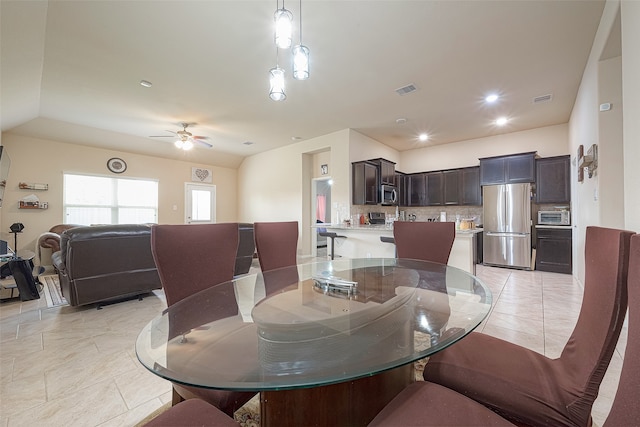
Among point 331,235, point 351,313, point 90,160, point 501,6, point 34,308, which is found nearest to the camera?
point 351,313

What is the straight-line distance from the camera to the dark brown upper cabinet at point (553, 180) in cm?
473

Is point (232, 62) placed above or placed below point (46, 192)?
above

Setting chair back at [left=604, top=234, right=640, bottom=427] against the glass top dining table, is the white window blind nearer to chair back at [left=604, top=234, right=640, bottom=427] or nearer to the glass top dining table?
the glass top dining table

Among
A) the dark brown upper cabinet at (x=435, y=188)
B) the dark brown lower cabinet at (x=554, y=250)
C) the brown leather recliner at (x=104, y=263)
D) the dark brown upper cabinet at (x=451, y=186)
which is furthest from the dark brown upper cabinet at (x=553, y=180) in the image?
the brown leather recliner at (x=104, y=263)

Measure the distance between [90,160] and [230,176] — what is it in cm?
354

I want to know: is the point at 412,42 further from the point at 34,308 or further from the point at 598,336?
the point at 34,308

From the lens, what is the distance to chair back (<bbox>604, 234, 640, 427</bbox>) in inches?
18.8

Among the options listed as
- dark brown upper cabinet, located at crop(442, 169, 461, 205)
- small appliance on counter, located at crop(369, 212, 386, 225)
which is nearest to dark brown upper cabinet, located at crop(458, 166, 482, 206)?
dark brown upper cabinet, located at crop(442, 169, 461, 205)

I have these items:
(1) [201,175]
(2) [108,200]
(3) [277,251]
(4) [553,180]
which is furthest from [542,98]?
(2) [108,200]

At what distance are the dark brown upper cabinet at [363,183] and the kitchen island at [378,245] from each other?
53.2 inches

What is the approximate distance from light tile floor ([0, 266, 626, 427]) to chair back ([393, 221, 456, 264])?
2.70 feet

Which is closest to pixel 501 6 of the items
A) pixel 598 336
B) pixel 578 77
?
pixel 578 77

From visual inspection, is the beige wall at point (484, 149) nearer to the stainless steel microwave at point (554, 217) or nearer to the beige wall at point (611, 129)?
the stainless steel microwave at point (554, 217)

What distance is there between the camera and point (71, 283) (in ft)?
8.89
